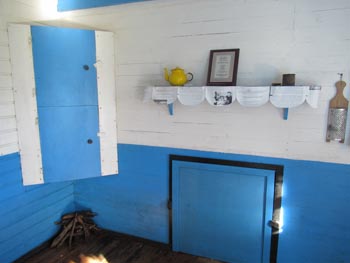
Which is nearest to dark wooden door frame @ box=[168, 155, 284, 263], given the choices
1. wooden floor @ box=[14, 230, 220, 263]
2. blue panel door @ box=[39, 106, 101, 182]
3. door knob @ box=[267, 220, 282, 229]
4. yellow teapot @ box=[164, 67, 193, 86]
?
door knob @ box=[267, 220, 282, 229]

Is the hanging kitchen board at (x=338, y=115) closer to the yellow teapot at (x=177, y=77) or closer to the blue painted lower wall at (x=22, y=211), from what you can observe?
the yellow teapot at (x=177, y=77)

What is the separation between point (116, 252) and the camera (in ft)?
7.51

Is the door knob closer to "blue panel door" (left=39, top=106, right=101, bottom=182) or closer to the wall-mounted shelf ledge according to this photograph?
the wall-mounted shelf ledge

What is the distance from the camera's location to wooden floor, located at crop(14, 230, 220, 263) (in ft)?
7.16

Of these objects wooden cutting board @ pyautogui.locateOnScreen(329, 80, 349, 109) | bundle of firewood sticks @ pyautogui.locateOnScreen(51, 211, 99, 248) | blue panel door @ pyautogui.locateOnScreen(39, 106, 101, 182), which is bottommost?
bundle of firewood sticks @ pyautogui.locateOnScreen(51, 211, 99, 248)

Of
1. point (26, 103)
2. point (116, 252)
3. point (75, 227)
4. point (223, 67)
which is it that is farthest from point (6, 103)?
point (223, 67)

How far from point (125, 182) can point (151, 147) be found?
0.44m

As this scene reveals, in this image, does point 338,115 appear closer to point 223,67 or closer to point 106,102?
point 223,67

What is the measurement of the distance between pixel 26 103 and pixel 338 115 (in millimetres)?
2175

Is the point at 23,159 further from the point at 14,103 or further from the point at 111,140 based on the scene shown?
the point at 111,140

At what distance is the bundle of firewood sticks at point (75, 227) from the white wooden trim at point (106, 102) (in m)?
0.55

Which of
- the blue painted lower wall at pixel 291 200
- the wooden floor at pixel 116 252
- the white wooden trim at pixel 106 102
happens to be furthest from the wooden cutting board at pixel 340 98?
the white wooden trim at pixel 106 102

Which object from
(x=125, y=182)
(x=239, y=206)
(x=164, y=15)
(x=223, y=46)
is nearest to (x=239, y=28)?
(x=223, y=46)

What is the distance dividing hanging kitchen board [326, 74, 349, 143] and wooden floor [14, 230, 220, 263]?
1.30 metres
